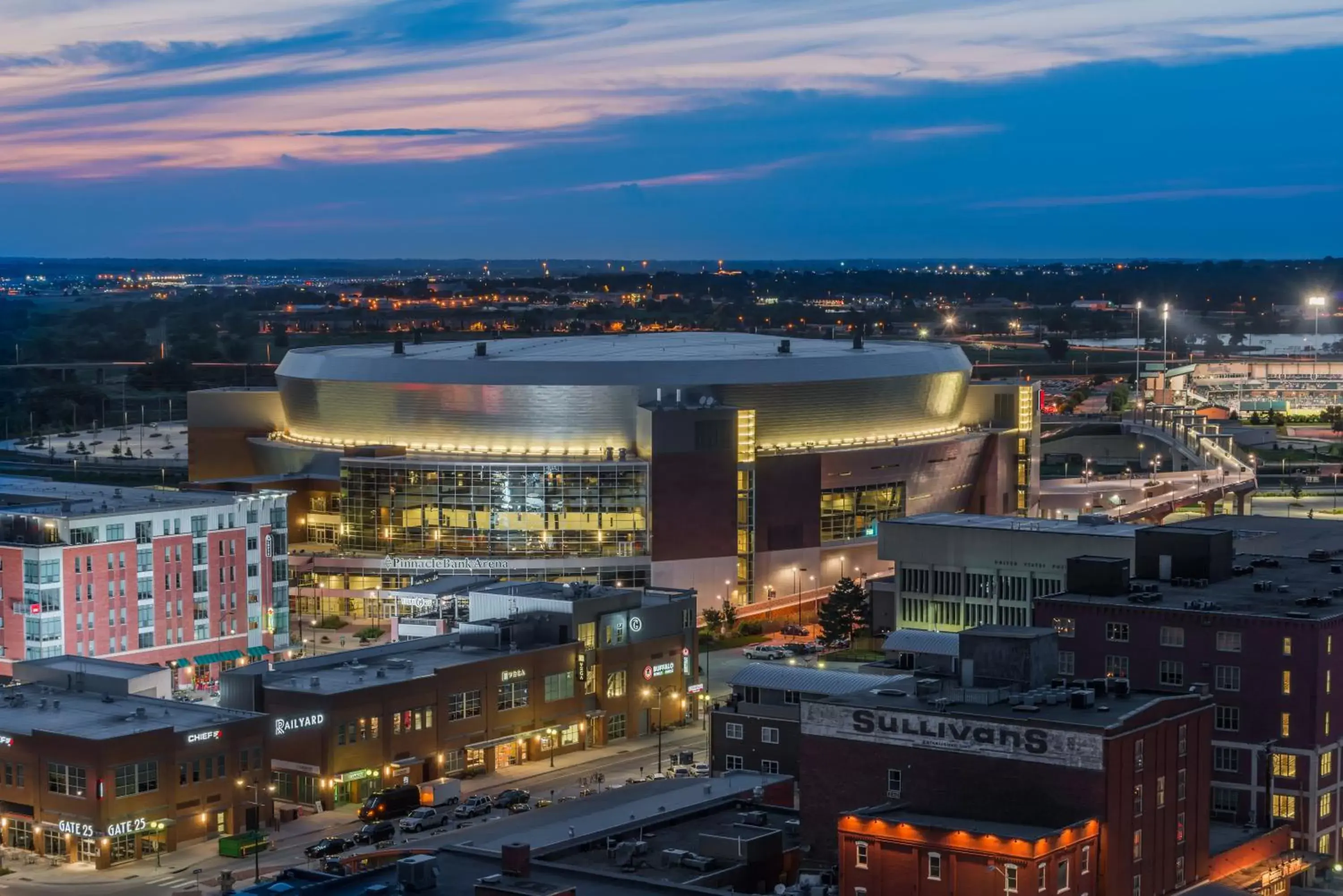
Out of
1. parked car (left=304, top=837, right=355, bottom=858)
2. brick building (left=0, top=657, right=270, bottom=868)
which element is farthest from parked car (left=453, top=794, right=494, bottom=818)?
brick building (left=0, top=657, right=270, bottom=868)

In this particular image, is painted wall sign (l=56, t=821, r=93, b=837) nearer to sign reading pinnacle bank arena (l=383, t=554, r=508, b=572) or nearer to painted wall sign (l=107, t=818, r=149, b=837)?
painted wall sign (l=107, t=818, r=149, b=837)

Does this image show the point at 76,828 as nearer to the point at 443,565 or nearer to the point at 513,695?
the point at 513,695

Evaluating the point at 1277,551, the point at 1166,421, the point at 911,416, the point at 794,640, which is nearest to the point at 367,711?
the point at 794,640

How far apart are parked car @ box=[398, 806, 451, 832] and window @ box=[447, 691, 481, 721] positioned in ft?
24.8

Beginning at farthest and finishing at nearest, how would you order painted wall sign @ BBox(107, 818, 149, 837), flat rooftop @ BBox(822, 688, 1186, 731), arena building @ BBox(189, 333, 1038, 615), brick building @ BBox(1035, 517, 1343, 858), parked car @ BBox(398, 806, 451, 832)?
arena building @ BBox(189, 333, 1038, 615) → parked car @ BBox(398, 806, 451, 832) → painted wall sign @ BBox(107, 818, 149, 837) → brick building @ BBox(1035, 517, 1343, 858) → flat rooftop @ BBox(822, 688, 1186, 731)

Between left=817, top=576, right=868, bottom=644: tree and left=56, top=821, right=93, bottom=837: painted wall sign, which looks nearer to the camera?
left=56, top=821, right=93, bottom=837: painted wall sign

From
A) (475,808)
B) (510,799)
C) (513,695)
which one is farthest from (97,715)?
(513,695)

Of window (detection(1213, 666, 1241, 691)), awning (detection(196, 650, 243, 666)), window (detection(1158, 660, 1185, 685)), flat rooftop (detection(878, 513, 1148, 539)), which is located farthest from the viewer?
flat rooftop (detection(878, 513, 1148, 539))

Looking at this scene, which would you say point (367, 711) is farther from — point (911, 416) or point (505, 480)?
point (911, 416)

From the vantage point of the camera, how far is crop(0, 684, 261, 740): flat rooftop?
70000 mm

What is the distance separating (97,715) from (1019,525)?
43482mm

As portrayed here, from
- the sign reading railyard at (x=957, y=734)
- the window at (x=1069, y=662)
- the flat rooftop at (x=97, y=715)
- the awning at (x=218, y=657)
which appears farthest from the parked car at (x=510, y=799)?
the awning at (x=218, y=657)

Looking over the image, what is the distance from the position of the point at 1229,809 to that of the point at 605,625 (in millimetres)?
27628

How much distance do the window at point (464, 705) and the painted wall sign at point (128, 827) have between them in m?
13.8
